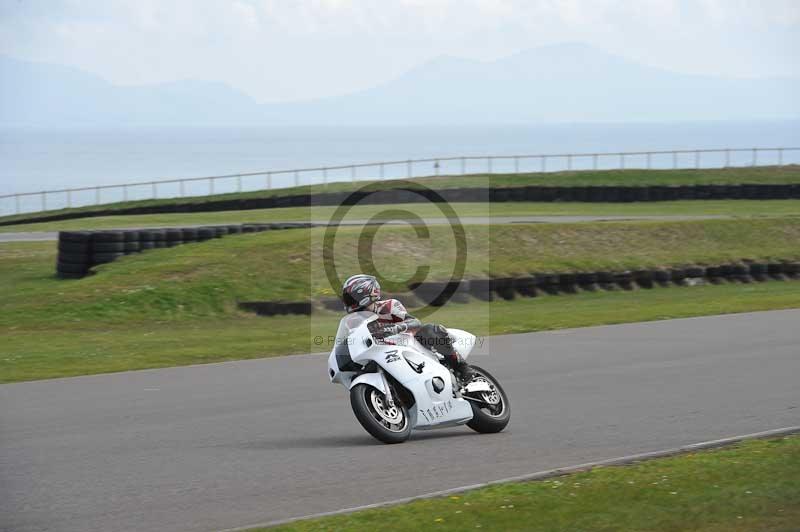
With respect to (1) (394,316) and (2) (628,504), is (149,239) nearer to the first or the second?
(1) (394,316)

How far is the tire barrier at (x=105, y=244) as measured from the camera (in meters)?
24.7

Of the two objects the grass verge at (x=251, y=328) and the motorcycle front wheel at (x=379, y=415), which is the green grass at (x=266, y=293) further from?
the motorcycle front wheel at (x=379, y=415)

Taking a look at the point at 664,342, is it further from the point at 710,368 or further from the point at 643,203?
the point at 643,203

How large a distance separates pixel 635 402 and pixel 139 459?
500cm

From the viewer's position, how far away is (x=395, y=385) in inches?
371

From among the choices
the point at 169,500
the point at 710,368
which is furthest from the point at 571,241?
the point at 169,500

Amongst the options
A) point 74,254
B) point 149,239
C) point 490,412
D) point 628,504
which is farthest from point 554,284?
point 628,504

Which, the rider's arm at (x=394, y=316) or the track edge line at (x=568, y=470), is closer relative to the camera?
the track edge line at (x=568, y=470)

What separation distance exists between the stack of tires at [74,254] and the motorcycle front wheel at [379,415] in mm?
16583

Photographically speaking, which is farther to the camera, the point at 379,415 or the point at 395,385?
the point at 395,385

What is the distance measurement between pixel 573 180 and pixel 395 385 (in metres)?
40.0

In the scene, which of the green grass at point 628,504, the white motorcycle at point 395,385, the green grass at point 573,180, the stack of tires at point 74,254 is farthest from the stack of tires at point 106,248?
the green grass at point 573,180

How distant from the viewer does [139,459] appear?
8.77 metres

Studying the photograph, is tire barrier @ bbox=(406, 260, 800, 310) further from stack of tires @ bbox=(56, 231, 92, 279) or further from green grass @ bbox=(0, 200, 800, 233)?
green grass @ bbox=(0, 200, 800, 233)
